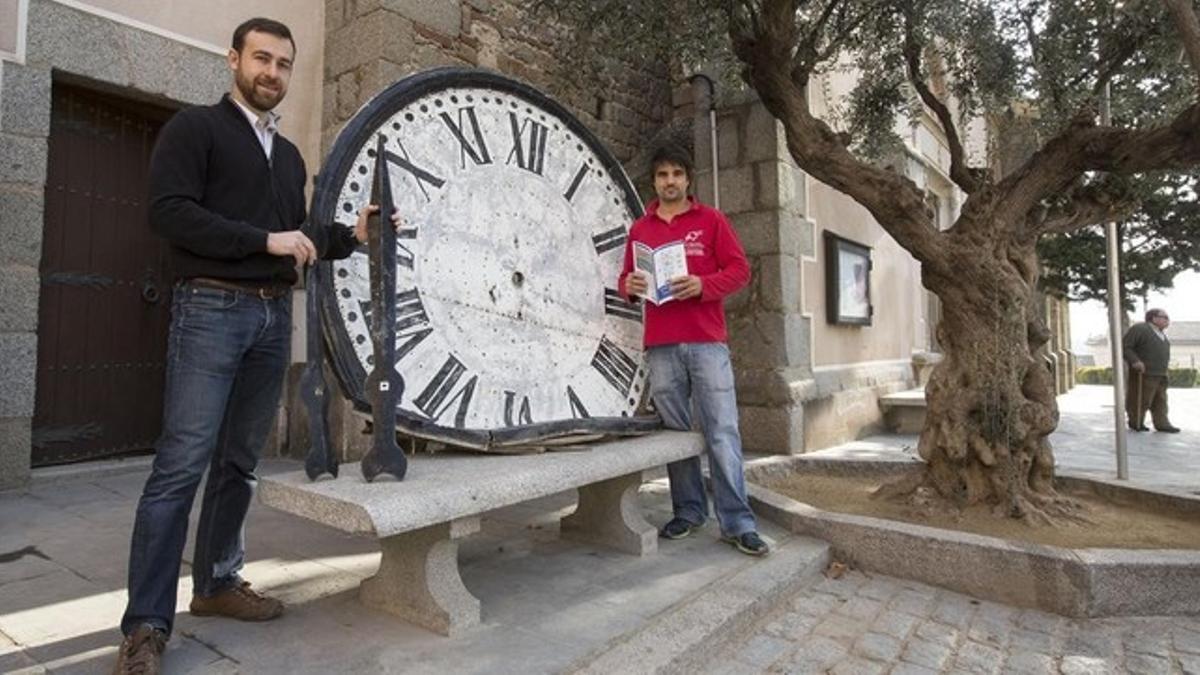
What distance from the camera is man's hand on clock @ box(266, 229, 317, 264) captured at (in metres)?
1.81

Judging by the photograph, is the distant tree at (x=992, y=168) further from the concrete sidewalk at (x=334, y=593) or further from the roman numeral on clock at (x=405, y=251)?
the roman numeral on clock at (x=405, y=251)

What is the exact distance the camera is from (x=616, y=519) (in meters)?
2.89

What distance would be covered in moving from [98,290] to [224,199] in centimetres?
278

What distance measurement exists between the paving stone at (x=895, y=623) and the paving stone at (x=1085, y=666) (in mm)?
458

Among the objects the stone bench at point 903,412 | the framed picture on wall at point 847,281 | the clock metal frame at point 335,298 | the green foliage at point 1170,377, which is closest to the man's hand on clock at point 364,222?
the clock metal frame at point 335,298

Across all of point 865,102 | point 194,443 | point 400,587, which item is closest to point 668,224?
point 400,587

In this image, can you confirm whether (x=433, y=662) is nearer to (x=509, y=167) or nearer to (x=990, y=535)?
(x=509, y=167)

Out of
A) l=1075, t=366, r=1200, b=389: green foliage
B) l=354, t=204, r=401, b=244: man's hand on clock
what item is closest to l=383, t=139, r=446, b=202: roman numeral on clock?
l=354, t=204, r=401, b=244: man's hand on clock

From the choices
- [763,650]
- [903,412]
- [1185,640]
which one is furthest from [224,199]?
[903,412]

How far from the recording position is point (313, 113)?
4.70m

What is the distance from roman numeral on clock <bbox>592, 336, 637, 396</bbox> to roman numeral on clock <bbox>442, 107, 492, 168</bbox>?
94 cm

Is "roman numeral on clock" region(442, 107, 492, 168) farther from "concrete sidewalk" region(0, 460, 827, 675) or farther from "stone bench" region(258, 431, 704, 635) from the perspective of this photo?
"concrete sidewalk" region(0, 460, 827, 675)

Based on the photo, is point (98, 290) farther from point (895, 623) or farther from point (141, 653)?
point (895, 623)

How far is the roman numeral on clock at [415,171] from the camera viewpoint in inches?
92.9
